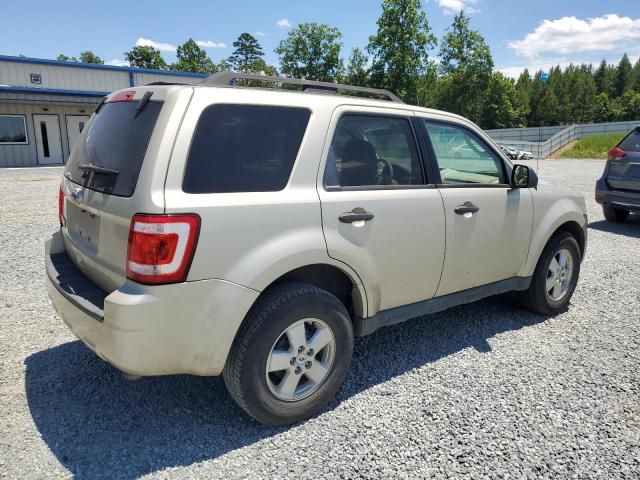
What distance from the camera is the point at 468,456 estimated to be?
2.59 metres

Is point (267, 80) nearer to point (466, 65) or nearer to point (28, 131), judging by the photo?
point (28, 131)

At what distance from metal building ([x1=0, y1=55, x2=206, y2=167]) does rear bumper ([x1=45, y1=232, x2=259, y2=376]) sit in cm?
2270

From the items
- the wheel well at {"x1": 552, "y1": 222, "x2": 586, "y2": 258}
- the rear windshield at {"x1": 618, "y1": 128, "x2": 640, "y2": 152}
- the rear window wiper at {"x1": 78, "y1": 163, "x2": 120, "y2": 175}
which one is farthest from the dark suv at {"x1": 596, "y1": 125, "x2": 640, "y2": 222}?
the rear window wiper at {"x1": 78, "y1": 163, "x2": 120, "y2": 175}

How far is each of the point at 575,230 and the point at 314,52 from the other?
5642 cm

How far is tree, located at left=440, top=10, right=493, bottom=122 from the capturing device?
48.6m

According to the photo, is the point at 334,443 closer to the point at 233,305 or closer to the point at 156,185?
the point at 233,305

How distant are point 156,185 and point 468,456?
2.17 metres

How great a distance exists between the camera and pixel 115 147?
8.84 feet

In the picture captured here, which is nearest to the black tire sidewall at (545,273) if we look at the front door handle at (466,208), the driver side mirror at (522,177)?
the driver side mirror at (522,177)

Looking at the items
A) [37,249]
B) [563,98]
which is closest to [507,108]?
[563,98]

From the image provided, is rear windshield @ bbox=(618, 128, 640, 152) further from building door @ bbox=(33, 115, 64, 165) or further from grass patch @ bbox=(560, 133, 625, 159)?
grass patch @ bbox=(560, 133, 625, 159)

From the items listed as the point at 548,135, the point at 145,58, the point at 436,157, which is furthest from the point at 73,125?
the point at 145,58

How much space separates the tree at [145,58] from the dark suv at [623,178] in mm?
88717

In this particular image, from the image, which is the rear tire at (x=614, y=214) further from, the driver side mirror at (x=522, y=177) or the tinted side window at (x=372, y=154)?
the tinted side window at (x=372, y=154)
